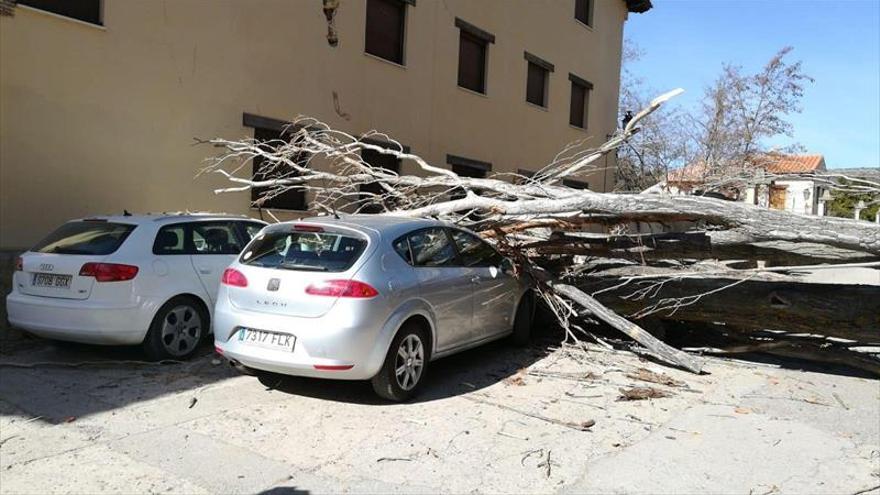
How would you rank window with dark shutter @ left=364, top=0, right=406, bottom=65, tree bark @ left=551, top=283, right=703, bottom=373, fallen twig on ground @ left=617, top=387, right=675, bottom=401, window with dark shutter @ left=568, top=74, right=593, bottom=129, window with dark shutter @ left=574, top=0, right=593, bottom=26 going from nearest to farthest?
fallen twig on ground @ left=617, top=387, right=675, bottom=401
tree bark @ left=551, top=283, right=703, bottom=373
window with dark shutter @ left=364, top=0, right=406, bottom=65
window with dark shutter @ left=574, top=0, right=593, bottom=26
window with dark shutter @ left=568, top=74, right=593, bottom=129

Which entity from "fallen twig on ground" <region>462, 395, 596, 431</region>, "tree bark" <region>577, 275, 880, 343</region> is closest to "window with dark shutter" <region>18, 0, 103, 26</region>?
"fallen twig on ground" <region>462, 395, 596, 431</region>

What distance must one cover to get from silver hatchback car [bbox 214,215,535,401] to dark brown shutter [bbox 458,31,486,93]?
1009cm

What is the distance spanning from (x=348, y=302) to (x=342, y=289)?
4.4 inches

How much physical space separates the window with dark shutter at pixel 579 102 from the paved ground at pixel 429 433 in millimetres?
15143

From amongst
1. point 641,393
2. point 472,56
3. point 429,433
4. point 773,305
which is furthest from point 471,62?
point 429,433

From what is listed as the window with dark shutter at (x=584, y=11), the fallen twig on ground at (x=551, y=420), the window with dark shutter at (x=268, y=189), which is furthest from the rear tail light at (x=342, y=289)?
the window with dark shutter at (x=584, y=11)

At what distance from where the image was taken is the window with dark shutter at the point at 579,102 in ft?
68.2

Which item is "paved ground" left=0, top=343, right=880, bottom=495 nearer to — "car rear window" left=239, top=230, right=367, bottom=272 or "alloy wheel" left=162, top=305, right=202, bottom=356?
"alloy wheel" left=162, top=305, right=202, bottom=356

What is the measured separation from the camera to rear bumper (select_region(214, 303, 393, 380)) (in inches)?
200

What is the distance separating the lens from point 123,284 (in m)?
6.07

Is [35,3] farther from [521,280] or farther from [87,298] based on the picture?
[521,280]

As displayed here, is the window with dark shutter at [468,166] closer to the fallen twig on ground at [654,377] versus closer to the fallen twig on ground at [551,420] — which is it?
the fallen twig on ground at [654,377]

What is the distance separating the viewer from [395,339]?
543 cm

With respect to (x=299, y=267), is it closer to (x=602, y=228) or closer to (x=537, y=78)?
(x=602, y=228)
